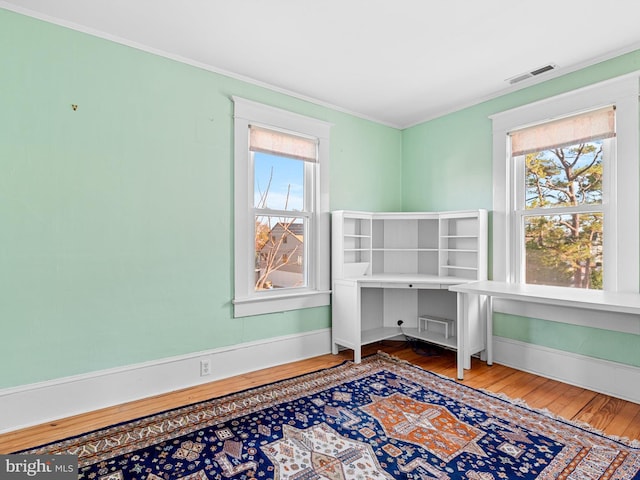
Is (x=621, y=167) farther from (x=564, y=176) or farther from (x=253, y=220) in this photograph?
(x=253, y=220)

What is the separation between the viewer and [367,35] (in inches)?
102

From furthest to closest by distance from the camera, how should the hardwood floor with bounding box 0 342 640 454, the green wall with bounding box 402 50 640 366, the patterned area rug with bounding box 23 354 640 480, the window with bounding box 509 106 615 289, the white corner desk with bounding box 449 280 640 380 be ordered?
the window with bounding box 509 106 615 289 < the green wall with bounding box 402 50 640 366 < the white corner desk with bounding box 449 280 640 380 < the hardwood floor with bounding box 0 342 640 454 < the patterned area rug with bounding box 23 354 640 480

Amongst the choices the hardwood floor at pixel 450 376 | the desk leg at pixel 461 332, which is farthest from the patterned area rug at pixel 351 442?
the desk leg at pixel 461 332

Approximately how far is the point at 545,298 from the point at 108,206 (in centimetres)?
330

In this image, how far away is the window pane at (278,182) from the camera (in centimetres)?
343

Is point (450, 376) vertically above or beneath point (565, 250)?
beneath

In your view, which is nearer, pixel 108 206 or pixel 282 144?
pixel 108 206

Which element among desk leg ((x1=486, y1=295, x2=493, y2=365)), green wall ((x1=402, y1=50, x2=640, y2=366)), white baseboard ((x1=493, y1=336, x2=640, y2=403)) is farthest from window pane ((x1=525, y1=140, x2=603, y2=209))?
white baseboard ((x1=493, y1=336, x2=640, y2=403))

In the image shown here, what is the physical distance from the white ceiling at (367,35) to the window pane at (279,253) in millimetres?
1365

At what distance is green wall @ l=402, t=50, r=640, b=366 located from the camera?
9.25 feet

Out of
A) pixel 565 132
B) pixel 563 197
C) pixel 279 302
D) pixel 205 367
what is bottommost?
pixel 205 367

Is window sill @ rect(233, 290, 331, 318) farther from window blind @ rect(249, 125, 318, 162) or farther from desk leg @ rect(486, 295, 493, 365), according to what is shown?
desk leg @ rect(486, 295, 493, 365)

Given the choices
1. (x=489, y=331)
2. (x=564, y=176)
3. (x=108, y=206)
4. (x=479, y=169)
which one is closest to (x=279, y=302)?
(x=108, y=206)

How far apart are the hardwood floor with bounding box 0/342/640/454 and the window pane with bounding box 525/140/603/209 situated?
62.8 inches
